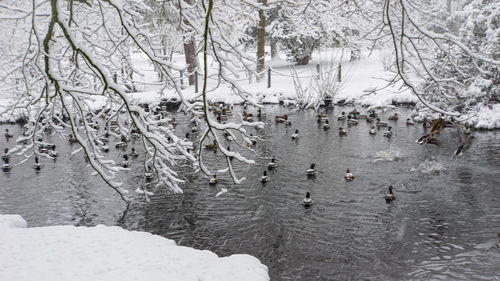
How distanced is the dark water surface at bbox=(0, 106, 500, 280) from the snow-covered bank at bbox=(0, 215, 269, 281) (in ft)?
3.20

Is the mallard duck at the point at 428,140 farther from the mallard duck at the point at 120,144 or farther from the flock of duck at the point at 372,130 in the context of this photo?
the mallard duck at the point at 120,144

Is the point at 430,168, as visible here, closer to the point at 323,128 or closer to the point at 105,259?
the point at 323,128

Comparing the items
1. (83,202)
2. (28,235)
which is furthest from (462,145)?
(28,235)

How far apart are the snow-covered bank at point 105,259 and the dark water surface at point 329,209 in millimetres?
974

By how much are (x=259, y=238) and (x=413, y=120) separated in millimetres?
12566

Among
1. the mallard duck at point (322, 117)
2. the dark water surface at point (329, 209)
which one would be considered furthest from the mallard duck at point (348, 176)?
the mallard duck at point (322, 117)

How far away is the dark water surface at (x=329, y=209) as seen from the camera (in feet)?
25.3

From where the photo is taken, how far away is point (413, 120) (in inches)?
740

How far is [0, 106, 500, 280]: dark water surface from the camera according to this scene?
7707mm

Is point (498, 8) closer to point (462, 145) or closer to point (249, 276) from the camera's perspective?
point (462, 145)

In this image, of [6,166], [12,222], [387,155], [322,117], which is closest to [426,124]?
[322,117]

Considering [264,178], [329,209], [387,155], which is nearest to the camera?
[329,209]

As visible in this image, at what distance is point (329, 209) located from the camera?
32.8 feet

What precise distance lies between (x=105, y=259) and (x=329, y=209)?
523 cm
